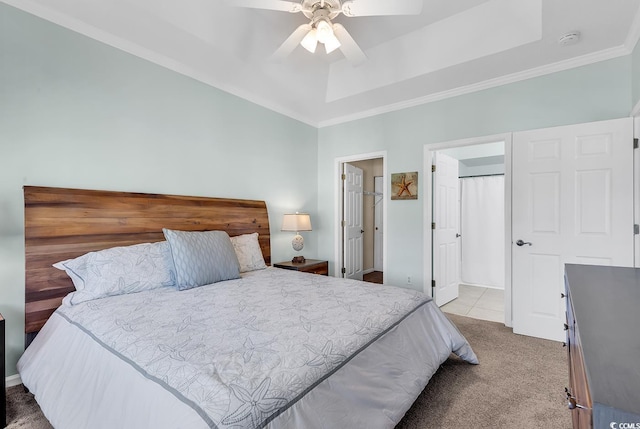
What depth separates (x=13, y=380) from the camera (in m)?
2.01

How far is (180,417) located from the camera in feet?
2.98

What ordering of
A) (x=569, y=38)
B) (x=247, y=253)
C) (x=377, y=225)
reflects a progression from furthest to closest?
(x=377, y=225)
(x=247, y=253)
(x=569, y=38)

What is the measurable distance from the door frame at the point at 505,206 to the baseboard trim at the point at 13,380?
12.4 feet

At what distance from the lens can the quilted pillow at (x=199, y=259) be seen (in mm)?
2244

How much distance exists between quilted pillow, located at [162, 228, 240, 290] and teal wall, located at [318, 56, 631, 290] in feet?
7.41

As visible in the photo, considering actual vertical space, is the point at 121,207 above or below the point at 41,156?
below

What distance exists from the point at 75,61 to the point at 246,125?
5.36 ft

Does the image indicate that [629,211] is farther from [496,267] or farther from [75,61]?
[75,61]

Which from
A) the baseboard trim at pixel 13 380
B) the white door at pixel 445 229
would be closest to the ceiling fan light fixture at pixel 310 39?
the white door at pixel 445 229

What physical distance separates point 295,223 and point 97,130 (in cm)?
218

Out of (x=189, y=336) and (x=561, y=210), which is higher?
(x=561, y=210)

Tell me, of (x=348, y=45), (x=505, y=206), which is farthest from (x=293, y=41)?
(x=505, y=206)

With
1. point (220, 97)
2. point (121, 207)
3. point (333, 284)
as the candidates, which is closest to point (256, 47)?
point (220, 97)

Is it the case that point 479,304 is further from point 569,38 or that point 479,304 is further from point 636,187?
point 569,38
